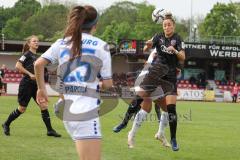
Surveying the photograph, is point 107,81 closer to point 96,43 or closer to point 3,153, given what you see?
point 96,43

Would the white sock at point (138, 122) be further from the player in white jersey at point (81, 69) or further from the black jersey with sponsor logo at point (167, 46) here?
the player in white jersey at point (81, 69)

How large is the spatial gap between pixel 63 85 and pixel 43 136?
21.0ft

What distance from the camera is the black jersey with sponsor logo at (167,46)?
31.0 feet

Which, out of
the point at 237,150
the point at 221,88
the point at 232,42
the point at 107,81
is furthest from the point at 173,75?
the point at 232,42

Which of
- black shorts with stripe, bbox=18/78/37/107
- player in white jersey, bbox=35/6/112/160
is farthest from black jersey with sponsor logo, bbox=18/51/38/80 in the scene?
player in white jersey, bbox=35/6/112/160

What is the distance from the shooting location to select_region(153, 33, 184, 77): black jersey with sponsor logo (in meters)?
9.44

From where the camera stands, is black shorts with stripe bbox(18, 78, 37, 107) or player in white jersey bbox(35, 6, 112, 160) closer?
player in white jersey bbox(35, 6, 112, 160)

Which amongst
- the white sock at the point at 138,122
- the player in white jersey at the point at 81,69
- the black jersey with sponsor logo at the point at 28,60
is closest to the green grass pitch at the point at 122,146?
the white sock at the point at 138,122

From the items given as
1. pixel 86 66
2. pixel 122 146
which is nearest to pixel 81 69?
pixel 86 66

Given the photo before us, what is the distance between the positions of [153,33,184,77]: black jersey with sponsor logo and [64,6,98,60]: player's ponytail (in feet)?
14.3

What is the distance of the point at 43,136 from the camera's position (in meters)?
11.4

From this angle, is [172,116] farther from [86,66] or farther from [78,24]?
[78,24]

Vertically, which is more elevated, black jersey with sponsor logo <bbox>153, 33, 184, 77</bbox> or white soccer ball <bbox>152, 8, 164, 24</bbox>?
white soccer ball <bbox>152, 8, 164, 24</bbox>

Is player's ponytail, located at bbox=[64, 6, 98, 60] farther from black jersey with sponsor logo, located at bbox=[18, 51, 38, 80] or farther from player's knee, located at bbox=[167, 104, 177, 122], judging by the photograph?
black jersey with sponsor logo, located at bbox=[18, 51, 38, 80]
